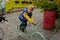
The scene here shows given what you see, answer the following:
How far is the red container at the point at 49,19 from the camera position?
8992 millimetres

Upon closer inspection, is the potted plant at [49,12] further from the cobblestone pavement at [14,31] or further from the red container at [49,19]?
the cobblestone pavement at [14,31]

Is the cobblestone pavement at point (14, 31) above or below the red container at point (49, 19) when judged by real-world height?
below

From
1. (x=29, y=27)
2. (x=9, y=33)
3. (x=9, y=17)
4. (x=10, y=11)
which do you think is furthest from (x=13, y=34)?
(x=10, y=11)

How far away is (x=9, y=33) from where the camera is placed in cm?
838

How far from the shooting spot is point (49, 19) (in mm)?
9023

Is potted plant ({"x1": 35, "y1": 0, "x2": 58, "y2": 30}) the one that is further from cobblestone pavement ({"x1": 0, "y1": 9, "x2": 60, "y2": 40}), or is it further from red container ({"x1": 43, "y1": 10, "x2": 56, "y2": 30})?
cobblestone pavement ({"x1": 0, "y1": 9, "x2": 60, "y2": 40})

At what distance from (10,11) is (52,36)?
466 centimetres

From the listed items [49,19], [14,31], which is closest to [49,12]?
[49,19]

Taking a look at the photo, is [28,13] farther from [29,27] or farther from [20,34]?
[29,27]

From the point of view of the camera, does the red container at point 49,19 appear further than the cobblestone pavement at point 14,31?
Yes

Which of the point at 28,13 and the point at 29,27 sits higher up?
the point at 28,13

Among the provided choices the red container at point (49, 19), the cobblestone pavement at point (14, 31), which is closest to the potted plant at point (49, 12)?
the red container at point (49, 19)

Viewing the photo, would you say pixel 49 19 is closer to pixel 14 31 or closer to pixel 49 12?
pixel 49 12

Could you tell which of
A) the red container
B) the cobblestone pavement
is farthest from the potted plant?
the cobblestone pavement
